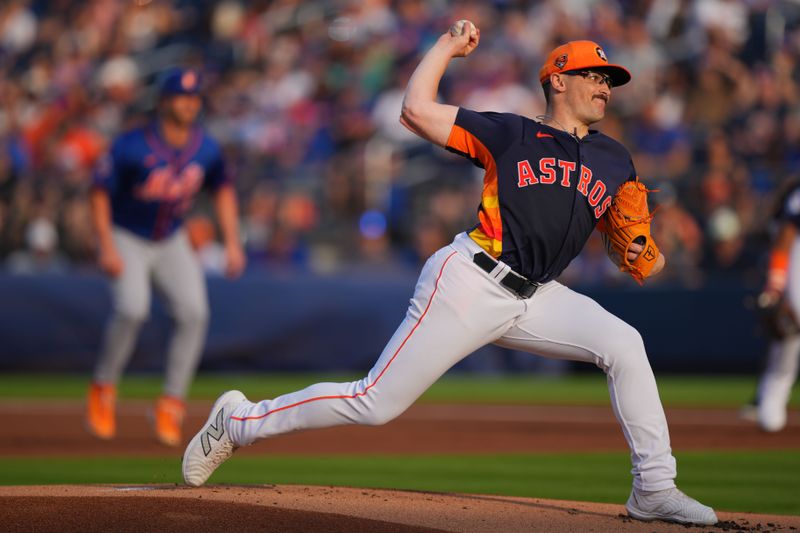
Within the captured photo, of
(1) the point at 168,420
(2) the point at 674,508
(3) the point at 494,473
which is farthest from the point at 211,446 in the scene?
(1) the point at 168,420

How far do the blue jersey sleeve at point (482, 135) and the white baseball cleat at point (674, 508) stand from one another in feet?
5.18

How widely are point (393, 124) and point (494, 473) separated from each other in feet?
35.4

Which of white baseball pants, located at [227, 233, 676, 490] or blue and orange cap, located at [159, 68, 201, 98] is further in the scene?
blue and orange cap, located at [159, 68, 201, 98]

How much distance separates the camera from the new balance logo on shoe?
572 centimetres

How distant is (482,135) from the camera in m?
5.34

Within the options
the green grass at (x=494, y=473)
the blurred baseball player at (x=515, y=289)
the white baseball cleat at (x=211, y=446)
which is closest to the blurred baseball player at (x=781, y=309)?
the green grass at (x=494, y=473)

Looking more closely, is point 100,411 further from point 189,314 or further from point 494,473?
point 494,473

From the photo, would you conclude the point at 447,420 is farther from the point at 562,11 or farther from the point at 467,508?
the point at 562,11

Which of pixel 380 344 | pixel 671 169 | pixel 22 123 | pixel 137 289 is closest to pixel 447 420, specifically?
pixel 137 289

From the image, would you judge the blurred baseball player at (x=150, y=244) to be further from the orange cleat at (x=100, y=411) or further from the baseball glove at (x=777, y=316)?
the baseball glove at (x=777, y=316)

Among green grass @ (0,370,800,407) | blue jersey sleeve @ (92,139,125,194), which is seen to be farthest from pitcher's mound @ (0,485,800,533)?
green grass @ (0,370,800,407)

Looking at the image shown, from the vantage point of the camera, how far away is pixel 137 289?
364 inches

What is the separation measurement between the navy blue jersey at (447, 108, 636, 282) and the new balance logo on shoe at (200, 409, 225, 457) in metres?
1.43

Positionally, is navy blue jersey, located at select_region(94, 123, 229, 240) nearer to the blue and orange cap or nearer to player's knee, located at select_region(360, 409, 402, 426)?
the blue and orange cap
